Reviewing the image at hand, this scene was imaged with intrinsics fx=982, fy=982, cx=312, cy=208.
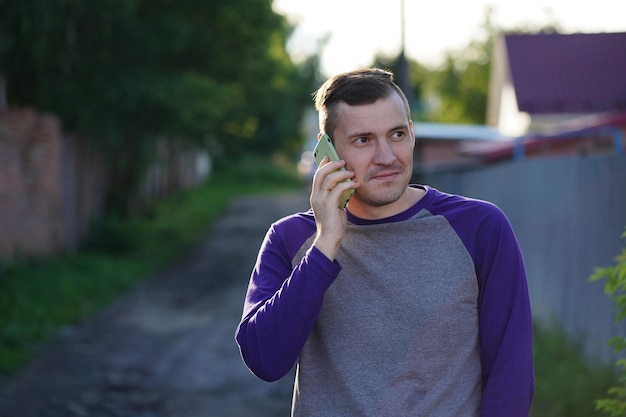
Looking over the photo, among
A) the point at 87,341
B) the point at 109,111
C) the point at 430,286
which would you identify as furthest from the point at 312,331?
the point at 109,111

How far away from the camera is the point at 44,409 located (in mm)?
8156

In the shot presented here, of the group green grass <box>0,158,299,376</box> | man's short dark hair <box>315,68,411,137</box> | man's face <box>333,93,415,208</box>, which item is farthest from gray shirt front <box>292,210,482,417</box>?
green grass <box>0,158,299,376</box>

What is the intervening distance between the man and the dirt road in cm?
532

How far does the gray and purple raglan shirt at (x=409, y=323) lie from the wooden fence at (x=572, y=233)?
4214mm

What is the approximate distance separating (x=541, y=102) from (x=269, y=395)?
928 inches

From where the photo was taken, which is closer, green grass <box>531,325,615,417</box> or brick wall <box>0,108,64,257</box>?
green grass <box>531,325,615,417</box>

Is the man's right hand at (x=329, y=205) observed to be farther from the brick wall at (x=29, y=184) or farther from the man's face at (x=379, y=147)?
the brick wall at (x=29, y=184)

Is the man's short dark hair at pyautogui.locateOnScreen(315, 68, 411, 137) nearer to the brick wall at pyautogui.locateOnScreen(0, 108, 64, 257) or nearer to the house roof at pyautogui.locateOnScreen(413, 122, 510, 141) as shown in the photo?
the brick wall at pyautogui.locateOnScreen(0, 108, 64, 257)

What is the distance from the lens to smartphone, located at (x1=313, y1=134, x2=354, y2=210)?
9.18 feet

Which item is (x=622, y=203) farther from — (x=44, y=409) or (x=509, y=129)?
(x=509, y=129)

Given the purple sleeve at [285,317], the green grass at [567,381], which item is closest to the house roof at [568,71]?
the green grass at [567,381]

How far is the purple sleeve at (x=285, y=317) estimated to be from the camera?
8.79 feet

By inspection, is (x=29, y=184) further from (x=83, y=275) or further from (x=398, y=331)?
(x=398, y=331)

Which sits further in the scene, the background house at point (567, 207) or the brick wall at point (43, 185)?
the brick wall at point (43, 185)
